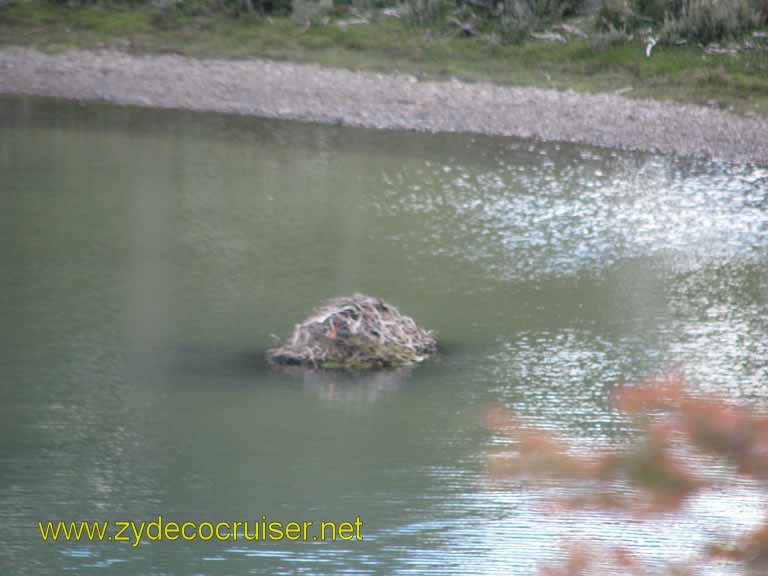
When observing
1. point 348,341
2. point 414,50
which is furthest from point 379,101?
point 348,341

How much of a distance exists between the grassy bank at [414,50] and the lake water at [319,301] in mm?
1784

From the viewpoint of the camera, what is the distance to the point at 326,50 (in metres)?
14.2

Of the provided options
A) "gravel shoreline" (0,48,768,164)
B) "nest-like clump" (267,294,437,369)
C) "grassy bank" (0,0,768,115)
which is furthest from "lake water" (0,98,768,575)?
"grassy bank" (0,0,768,115)

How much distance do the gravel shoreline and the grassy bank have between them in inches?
10.0

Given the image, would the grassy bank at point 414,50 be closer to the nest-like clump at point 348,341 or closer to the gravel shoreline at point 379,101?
the gravel shoreline at point 379,101

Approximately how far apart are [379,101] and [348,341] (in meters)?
7.56

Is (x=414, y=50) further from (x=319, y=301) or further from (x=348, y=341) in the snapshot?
(x=348, y=341)

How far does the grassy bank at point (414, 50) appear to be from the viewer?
13.3 m

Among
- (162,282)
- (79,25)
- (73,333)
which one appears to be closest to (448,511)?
(73,333)

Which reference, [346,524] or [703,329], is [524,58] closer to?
[703,329]

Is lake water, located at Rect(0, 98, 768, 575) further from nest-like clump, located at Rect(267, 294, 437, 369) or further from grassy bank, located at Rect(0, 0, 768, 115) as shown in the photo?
grassy bank, located at Rect(0, 0, 768, 115)

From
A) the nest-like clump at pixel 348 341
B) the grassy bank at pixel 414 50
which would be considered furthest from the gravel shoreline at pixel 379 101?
the nest-like clump at pixel 348 341

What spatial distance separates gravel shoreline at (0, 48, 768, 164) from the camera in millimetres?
12336

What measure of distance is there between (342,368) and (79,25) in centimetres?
1043
